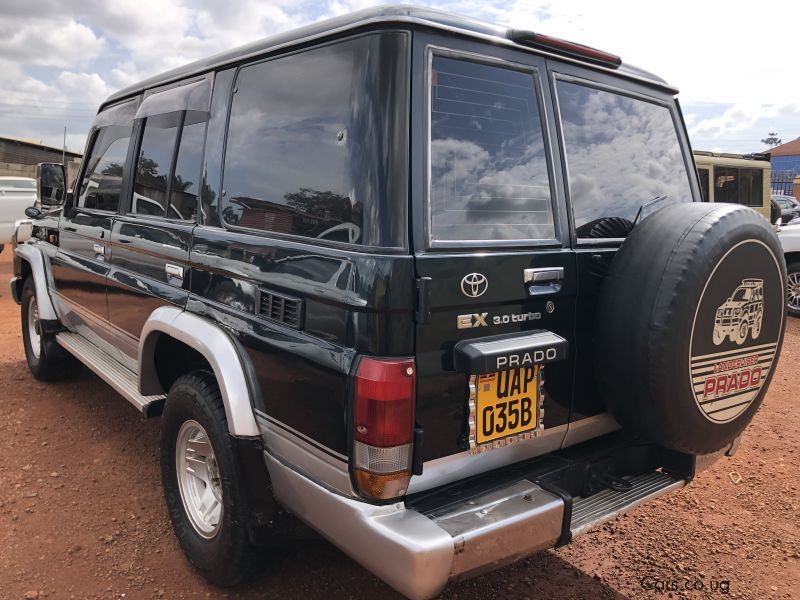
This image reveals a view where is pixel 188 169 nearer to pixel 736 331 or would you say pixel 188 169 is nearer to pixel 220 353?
pixel 220 353

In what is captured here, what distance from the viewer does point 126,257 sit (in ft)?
10.6

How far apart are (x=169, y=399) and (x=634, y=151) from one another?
2.25 metres

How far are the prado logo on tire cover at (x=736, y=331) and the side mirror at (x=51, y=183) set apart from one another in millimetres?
3982

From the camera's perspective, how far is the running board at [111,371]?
9.84 feet

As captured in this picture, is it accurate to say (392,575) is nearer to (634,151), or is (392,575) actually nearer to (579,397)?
(579,397)

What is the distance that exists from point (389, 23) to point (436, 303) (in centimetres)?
86

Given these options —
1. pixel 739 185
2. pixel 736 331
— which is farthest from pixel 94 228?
pixel 739 185

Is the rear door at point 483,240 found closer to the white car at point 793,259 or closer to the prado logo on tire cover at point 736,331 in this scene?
the prado logo on tire cover at point 736,331

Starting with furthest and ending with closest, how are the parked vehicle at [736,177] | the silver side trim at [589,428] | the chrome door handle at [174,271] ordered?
the parked vehicle at [736,177], the chrome door handle at [174,271], the silver side trim at [589,428]

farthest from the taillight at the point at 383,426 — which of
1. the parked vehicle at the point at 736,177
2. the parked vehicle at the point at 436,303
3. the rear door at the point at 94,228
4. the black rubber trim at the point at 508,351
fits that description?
the parked vehicle at the point at 736,177

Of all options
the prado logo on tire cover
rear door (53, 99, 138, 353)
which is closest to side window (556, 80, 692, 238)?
the prado logo on tire cover

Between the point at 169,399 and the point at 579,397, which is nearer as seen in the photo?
the point at 579,397

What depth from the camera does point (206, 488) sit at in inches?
105

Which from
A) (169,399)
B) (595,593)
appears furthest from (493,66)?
(595,593)
